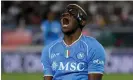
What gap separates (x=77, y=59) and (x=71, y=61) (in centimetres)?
7

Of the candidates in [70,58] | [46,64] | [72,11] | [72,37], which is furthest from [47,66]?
[72,11]

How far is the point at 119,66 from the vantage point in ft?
62.1

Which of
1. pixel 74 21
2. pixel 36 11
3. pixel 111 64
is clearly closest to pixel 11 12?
pixel 36 11

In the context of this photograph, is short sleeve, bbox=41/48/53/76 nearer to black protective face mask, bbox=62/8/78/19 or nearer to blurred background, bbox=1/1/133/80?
black protective face mask, bbox=62/8/78/19

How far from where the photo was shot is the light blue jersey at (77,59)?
6.12 m

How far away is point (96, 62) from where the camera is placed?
613 cm

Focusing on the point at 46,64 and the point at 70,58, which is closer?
the point at 70,58

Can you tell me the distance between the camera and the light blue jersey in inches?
241

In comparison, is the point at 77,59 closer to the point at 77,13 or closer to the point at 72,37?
the point at 72,37

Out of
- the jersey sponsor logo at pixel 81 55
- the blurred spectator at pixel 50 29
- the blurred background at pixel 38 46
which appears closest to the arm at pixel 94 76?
the jersey sponsor logo at pixel 81 55

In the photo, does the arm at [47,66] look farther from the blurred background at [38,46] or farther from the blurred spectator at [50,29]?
the blurred background at [38,46]

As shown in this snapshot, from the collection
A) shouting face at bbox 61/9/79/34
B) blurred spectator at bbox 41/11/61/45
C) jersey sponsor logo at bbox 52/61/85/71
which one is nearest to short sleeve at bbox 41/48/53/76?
jersey sponsor logo at bbox 52/61/85/71

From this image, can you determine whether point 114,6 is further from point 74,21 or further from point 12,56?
point 74,21

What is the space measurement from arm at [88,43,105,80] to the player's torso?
6 cm
